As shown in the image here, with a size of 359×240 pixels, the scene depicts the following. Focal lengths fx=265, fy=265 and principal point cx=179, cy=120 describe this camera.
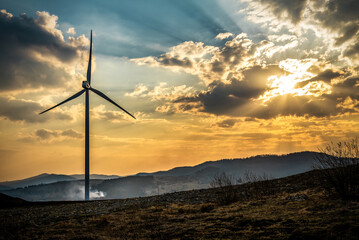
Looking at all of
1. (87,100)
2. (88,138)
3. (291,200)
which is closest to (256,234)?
(291,200)

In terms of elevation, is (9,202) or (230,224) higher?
(9,202)

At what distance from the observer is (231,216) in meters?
17.5

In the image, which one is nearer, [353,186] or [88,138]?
[353,186]

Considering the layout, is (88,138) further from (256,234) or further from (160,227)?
(256,234)

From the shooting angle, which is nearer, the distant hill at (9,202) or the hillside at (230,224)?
the hillside at (230,224)

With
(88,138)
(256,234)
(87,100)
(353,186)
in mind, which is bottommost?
(256,234)

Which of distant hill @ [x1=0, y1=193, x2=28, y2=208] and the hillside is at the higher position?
distant hill @ [x1=0, y1=193, x2=28, y2=208]

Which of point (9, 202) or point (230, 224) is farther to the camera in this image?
point (9, 202)

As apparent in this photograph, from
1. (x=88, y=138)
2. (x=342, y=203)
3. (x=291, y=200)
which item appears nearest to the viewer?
(x=342, y=203)

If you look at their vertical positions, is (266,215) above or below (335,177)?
below

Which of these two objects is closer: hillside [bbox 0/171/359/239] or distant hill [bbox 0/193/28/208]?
hillside [bbox 0/171/359/239]

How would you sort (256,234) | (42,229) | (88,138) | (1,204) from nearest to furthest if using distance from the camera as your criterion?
(256,234) → (42,229) → (1,204) → (88,138)

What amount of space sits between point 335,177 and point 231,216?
25.3 feet

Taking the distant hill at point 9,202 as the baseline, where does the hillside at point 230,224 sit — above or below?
below
